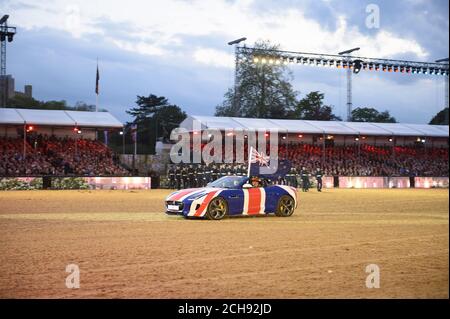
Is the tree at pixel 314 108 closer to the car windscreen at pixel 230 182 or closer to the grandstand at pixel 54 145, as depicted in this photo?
the grandstand at pixel 54 145

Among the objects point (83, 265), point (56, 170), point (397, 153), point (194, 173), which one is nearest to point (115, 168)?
point (56, 170)

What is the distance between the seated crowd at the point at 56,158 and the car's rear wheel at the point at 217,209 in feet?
72.7

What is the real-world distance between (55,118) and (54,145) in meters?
1.95

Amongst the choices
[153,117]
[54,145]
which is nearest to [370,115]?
[153,117]

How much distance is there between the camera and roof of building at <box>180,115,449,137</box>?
4697cm

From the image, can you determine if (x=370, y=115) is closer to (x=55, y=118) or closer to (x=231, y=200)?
(x=55, y=118)

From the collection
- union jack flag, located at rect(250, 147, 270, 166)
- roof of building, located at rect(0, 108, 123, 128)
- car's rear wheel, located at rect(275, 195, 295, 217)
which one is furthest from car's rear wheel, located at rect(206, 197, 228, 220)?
roof of building, located at rect(0, 108, 123, 128)

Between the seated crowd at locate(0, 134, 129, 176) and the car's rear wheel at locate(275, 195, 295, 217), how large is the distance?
2225 centimetres

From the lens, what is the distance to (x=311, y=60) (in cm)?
4941

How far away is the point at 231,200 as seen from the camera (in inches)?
696

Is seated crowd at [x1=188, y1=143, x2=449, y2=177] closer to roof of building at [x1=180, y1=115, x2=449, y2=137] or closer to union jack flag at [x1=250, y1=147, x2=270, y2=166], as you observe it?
roof of building at [x1=180, y1=115, x2=449, y2=137]

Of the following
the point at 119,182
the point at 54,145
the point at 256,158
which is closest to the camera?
the point at 256,158

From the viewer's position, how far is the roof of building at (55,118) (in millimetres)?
40625
